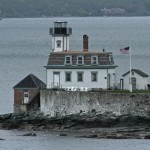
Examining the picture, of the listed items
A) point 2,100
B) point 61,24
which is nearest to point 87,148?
point 61,24

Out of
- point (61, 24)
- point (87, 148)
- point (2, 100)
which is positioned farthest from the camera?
point (2, 100)

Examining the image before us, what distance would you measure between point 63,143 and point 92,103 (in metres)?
5.45

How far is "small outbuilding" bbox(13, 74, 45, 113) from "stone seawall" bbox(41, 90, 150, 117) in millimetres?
2091

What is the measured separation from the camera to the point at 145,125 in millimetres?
61844

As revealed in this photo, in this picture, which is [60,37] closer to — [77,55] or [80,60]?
[77,55]

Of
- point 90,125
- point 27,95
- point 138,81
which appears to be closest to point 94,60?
point 138,81

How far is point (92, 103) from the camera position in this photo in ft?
210

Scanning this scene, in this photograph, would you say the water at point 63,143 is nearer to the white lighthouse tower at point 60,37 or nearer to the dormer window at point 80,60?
the dormer window at point 80,60

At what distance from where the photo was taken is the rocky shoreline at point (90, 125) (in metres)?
60.8

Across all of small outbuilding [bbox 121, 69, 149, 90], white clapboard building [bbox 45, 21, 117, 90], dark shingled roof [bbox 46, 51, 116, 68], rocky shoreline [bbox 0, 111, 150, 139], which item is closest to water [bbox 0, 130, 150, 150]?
rocky shoreline [bbox 0, 111, 150, 139]

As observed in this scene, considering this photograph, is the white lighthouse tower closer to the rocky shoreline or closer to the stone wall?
the stone wall

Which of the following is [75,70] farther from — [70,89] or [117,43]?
[117,43]

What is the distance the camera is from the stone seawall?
63.0 meters

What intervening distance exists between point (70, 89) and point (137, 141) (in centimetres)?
886
